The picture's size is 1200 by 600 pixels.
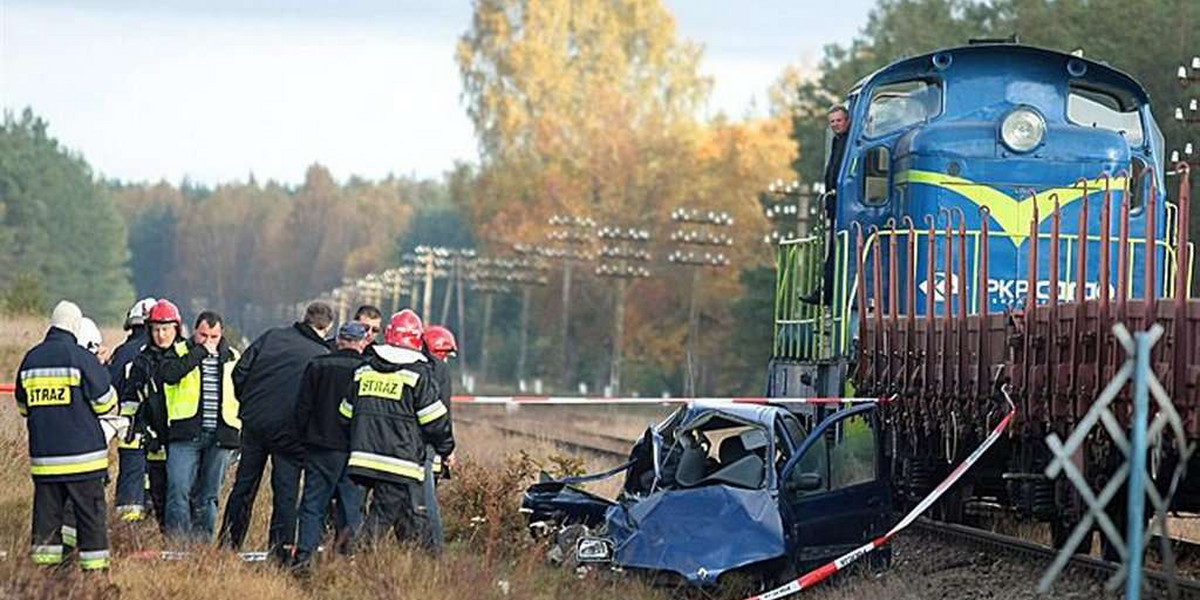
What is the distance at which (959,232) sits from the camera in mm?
14375

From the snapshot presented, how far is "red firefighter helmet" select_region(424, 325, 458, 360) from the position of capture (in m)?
12.7

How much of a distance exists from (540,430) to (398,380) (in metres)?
24.0

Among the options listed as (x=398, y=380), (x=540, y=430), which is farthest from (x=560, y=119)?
(x=398, y=380)

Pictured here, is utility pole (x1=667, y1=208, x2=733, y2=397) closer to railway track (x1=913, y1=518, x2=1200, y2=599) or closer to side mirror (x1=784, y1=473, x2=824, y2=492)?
railway track (x1=913, y1=518, x2=1200, y2=599)

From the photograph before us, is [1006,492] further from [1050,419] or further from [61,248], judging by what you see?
[61,248]

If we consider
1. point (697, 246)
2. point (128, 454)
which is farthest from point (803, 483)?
point (697, 246)

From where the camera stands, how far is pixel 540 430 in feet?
116

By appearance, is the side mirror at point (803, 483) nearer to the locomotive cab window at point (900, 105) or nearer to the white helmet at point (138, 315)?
the white helmet at point (138, 315)

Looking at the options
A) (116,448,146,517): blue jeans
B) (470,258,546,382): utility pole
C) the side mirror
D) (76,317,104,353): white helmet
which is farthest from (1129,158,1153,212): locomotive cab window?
(470,258,546,382): utility pole

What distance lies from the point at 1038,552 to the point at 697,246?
55.2m

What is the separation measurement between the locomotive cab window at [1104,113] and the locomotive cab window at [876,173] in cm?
158

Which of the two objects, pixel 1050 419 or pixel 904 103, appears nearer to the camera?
pixel 1050 419

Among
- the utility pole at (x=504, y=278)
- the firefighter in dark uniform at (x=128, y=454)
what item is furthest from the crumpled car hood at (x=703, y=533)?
the utility pole at (x=504, y=278)

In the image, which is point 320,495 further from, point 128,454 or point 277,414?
point 128,454
